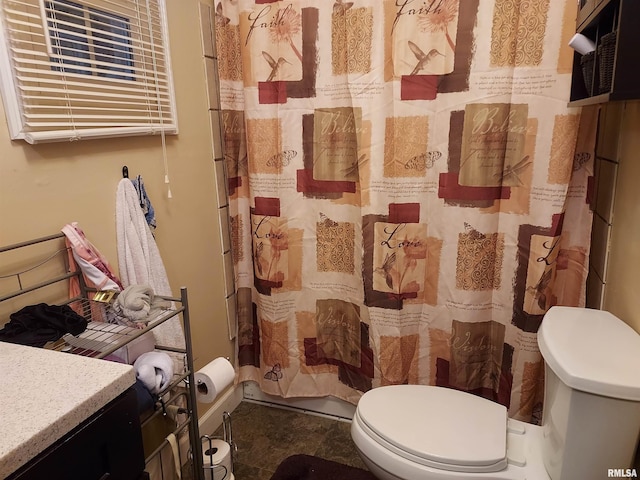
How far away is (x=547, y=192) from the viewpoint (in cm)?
155

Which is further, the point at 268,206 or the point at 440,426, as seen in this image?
the point at 268,206

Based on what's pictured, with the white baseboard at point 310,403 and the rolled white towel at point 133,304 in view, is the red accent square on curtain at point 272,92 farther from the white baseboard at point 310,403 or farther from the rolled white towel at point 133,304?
the white baseboard at point 310,403

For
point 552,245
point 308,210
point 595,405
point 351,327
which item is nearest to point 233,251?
point 308,210

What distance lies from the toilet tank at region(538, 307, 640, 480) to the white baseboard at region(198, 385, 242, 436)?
1391mm

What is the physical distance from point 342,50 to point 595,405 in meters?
1.43

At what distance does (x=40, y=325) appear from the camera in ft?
3.67

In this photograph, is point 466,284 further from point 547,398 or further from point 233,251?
point 233,251

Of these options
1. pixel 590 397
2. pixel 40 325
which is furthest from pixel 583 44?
pixel 40 325

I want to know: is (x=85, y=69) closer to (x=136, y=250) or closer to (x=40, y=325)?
(x=136, y=250)

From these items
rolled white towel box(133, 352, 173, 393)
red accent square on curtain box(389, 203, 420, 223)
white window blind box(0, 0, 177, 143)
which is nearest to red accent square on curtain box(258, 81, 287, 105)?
white window blind box(0, 0, 177, 143)

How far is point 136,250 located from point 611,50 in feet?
4.68

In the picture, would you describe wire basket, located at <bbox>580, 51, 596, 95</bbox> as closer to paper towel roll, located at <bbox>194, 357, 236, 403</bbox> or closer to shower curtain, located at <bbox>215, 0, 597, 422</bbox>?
shower curtain, located at <bbox>215, 0, 597, 422</bbox>

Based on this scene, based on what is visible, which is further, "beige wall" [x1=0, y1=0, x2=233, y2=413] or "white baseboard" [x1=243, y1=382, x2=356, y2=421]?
"white baseboard" [x1=243, y1=382, x2=356, y2=421]

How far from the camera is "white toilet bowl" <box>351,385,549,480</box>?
47.9 inches
